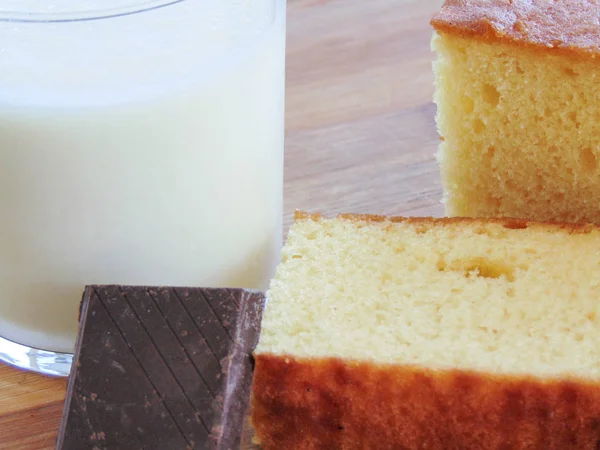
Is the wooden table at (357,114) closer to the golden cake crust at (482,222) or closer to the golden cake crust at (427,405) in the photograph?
the golden cake crust at (482,222)

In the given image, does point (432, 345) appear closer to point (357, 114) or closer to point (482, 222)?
point (482, 222)

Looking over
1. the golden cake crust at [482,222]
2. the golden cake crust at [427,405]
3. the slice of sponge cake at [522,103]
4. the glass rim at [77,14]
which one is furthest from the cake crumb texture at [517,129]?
the glass rim at [77,14]

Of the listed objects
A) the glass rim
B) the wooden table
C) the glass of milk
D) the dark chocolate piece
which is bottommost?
the wooden table

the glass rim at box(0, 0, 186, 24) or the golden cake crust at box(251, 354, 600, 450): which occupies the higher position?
the glass rim at box(0, 0, 186, 24)

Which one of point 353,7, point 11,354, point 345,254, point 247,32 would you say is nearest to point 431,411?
point 345,254

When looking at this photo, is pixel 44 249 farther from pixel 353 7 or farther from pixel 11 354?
pixel 353 7

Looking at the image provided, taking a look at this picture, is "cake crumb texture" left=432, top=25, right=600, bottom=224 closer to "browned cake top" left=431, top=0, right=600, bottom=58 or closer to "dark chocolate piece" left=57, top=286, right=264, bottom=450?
"browned cake top" left=431, top=0, right=600, bottom=58

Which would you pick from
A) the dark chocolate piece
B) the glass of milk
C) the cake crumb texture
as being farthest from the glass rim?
the cake crumb texture

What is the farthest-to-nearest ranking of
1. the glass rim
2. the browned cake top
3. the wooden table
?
1. the wooden table
2. the browned cake top
3. the glass rim
